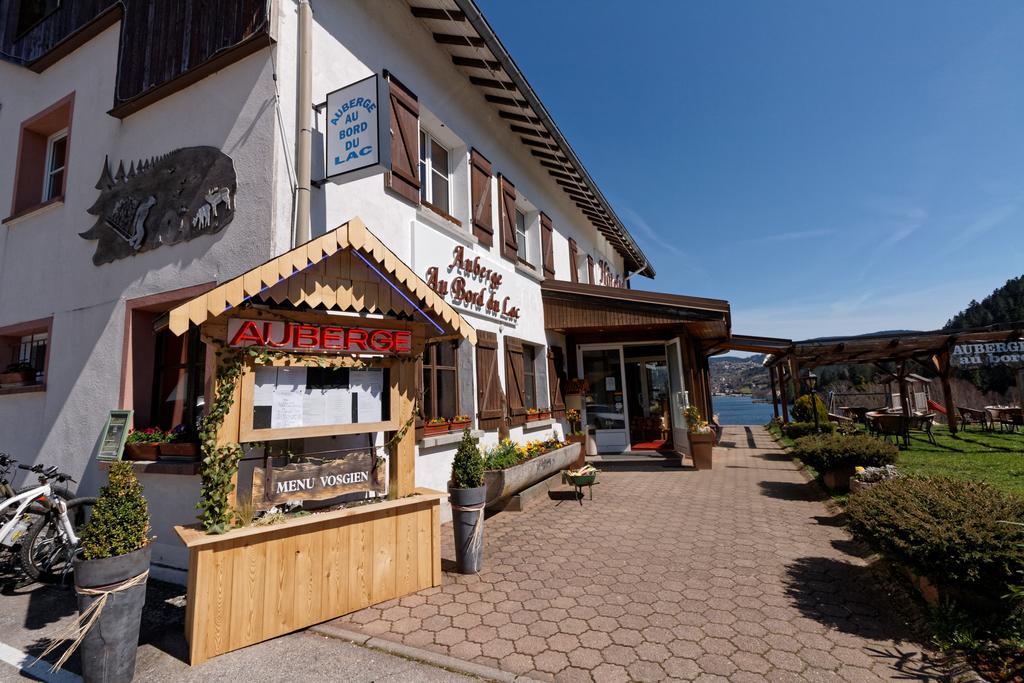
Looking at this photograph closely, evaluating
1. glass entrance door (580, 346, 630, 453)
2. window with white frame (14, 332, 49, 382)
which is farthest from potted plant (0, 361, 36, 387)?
glass entrance door (580, 346, 630, 453)

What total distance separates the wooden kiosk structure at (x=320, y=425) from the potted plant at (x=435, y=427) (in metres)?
1.62

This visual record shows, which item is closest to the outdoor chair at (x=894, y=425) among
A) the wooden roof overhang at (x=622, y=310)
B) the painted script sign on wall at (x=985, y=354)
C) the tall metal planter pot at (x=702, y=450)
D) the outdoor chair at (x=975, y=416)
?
the painted script sign on wall at (x=985, y=354)

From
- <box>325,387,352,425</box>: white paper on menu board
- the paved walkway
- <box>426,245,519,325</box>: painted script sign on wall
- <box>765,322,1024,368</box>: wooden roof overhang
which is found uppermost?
<box>426,245,519,325</box>: painted script sign on wall

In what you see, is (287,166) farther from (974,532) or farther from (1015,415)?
(1015,415)

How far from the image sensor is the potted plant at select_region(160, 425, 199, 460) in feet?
14.9

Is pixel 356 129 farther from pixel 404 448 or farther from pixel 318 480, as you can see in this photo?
pixel 318 480

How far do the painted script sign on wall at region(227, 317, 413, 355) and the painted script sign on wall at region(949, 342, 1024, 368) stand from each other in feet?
51.0

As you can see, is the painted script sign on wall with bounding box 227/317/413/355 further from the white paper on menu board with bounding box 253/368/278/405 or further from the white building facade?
the white building facade

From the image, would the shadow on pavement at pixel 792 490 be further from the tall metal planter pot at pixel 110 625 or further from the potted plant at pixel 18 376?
the potted plant at pixel 18 376

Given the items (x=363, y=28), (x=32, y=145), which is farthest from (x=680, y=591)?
(x=32, y=145)

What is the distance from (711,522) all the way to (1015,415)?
15.0 metres

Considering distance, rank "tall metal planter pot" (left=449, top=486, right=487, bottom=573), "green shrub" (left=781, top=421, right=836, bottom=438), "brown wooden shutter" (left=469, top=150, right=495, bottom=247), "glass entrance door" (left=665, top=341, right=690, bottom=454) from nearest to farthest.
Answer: "tall metal planter pot" (left=449, top=486, right=487, bottom=573)
"brown wooden shutter" (left=469, top=150, right=495, bottom=247)
"glass entrance door" (left=665, top=341, right=690, bottom=454)
"green shrub" (left=781, top=421, right=836, bottom=438)

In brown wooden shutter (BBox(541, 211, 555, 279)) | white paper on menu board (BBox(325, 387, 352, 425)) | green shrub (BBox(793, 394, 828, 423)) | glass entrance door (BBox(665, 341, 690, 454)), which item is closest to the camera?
white paper on menu board (BBox(325, 387, 352, 425))

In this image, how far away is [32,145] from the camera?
7309mm
